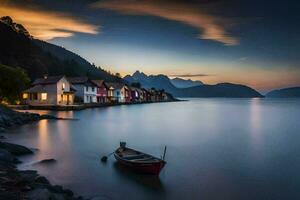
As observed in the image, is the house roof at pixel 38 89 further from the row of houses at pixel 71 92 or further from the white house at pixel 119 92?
the white house at pixel 119 92

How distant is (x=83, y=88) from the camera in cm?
8569

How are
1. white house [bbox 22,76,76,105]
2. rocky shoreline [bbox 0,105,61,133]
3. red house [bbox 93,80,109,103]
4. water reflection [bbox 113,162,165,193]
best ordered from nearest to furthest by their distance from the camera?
water reflection [bbox 113,162,165,193] < rocky shoreline [bbox 0,105,61,133] < white house [bbox 22,76,76,105] < red house [bbox 93,80,109,103]

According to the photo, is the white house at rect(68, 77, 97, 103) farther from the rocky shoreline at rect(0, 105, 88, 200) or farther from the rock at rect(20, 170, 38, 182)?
the rock at rect(20, 170, 38, 182)

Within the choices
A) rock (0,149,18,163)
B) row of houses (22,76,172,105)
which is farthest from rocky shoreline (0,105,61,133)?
row of houses (22,76,172,105)

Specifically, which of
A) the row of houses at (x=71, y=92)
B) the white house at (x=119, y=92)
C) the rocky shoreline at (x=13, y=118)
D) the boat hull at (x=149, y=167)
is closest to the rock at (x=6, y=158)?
the boat hull at (x=149, y=167)

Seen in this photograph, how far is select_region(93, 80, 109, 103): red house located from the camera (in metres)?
96.0

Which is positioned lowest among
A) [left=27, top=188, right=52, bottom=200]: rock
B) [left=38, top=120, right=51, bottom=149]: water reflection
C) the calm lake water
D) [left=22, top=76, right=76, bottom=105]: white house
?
the calm lake water

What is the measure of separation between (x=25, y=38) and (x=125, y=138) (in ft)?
336

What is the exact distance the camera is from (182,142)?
31406 millimetres

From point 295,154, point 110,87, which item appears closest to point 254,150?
point 295,154

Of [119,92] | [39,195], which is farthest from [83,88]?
[39,195]

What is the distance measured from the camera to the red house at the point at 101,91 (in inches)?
3778

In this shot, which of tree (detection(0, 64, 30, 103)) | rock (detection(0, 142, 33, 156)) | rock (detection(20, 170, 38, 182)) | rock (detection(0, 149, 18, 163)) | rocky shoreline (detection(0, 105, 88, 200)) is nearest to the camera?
rocky shoreline (detection(0, 105, 88, 200))

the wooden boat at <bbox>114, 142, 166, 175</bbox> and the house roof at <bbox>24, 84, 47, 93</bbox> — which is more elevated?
the house roof at <bbox>24, 84, 47, 93</bbox>
